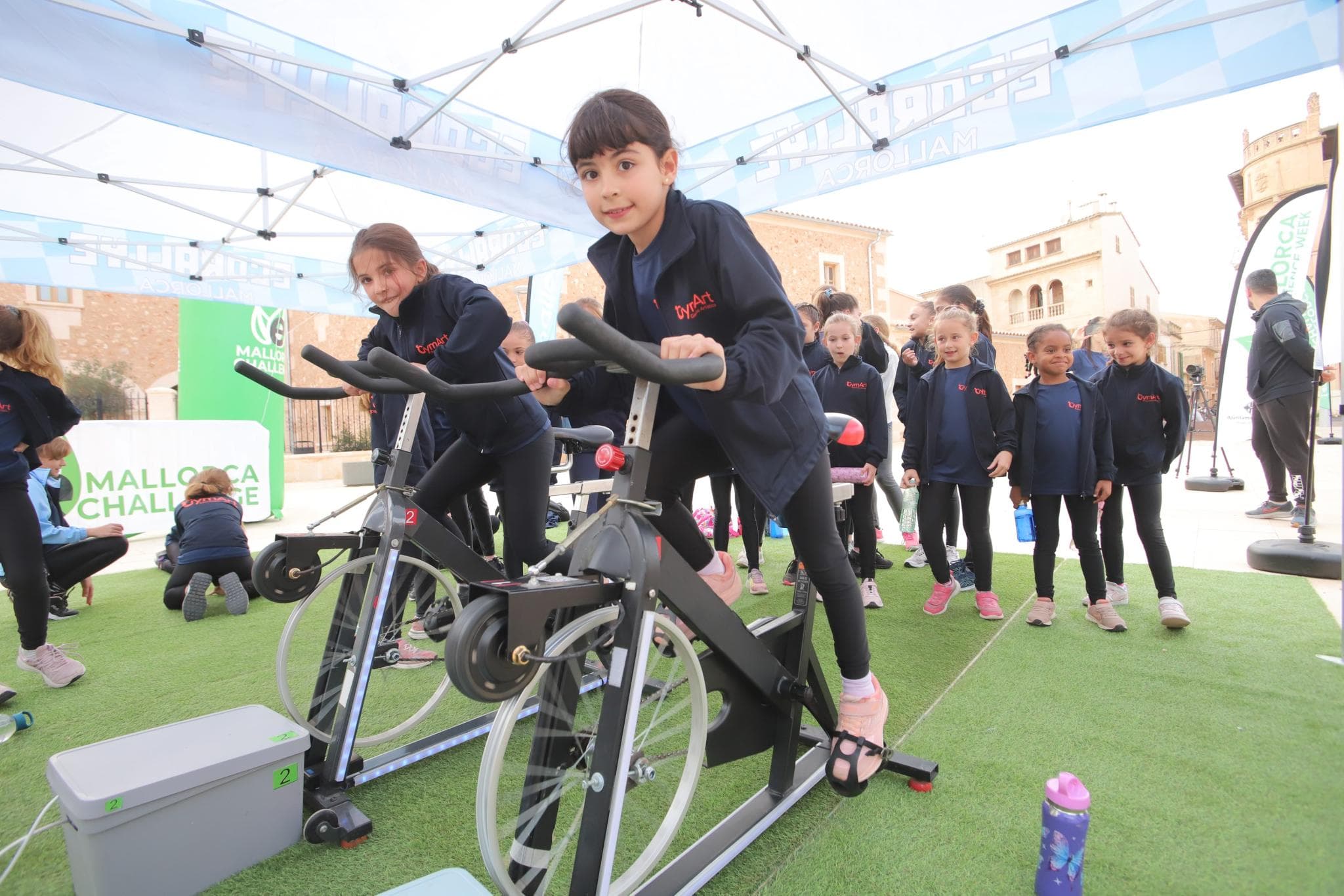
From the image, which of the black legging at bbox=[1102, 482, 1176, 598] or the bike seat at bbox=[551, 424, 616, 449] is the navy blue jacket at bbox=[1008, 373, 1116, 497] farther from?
the bike seat at bbox=[551, 424, 616, 449]

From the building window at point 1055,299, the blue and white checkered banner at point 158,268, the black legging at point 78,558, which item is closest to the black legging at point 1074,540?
the black legging at point 78,558

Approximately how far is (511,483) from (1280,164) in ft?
26.6

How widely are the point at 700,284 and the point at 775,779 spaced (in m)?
1.25

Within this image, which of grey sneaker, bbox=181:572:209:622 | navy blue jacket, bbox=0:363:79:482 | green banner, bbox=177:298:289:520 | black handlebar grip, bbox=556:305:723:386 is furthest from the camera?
green banner, bbox=177:298:289:520

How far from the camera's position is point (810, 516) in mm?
1722

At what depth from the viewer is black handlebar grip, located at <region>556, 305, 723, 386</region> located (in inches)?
37.8

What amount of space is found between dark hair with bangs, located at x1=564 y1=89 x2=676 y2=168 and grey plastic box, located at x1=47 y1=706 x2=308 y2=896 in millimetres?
1591

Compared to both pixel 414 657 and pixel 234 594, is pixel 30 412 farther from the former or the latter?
pixel 414 657

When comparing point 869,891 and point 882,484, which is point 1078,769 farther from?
point 882,484

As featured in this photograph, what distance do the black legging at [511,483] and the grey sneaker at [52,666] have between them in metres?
1.87

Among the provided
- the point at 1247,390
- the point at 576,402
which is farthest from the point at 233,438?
the point at 1247,390

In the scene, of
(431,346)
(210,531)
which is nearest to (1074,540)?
(431,346)

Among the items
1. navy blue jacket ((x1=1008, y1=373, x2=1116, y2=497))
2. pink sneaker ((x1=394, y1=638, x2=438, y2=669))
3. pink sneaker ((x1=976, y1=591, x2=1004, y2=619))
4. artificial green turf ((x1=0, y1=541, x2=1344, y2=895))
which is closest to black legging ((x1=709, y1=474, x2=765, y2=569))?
artificial green turf ((x1=0, y1=541, x2=1344, y2=895))

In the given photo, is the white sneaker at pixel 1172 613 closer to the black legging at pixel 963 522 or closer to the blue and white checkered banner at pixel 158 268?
the black legging at pixel 963 522
